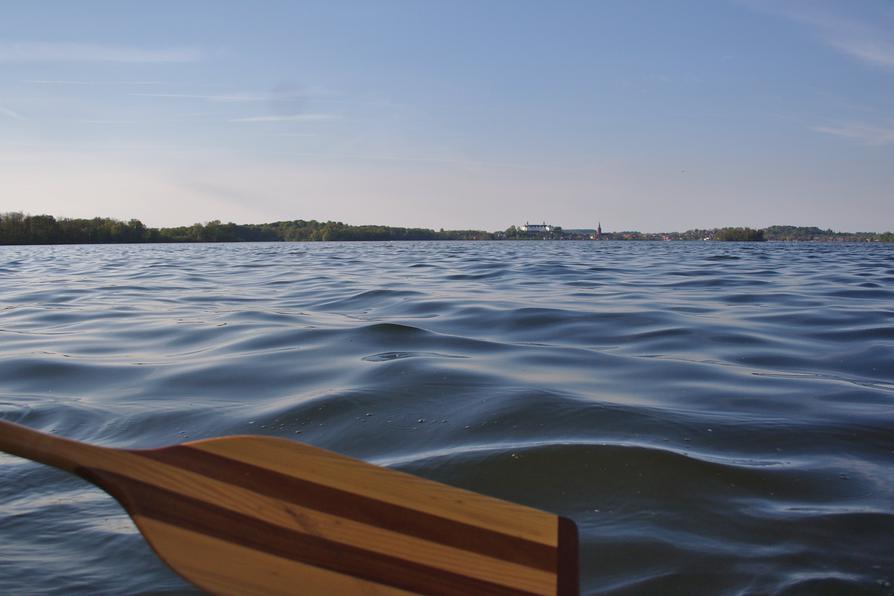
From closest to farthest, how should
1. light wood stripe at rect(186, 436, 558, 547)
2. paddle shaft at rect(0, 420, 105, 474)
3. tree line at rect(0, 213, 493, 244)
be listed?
paddle shaft at rect(0, 420, 105, 474)
light wood stripe at rect(186, 436, 558, 547)
tree line at rect(0, 213, 493, 244)

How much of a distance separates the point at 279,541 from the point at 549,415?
2354 mm

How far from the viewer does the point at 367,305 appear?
9367 millimetres

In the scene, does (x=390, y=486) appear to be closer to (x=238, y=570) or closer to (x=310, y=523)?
(x=310, y=523)

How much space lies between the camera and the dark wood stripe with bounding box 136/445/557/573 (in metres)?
1.65

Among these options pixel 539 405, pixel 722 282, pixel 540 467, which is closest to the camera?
pixel 540 467

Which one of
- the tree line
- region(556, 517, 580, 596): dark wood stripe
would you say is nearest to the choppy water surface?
region(556, 517, 580, 596): dark wood stripe

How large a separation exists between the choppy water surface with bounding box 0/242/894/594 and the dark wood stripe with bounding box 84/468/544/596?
21.3 inches

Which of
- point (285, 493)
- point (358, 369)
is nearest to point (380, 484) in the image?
point (285, 493)

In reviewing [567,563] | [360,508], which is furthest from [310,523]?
[567,563]

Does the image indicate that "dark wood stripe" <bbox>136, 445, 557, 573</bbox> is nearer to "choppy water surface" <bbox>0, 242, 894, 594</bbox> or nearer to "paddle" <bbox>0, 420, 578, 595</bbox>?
"paddle" <bbox>0, 420, 578, 595</bbox>

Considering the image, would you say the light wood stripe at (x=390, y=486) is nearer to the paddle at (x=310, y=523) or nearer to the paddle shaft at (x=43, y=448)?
the paddle at (x=310, y=523)

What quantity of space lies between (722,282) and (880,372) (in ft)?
27.7

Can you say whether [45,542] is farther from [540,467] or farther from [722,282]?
[722,282]

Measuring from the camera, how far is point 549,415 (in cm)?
381
